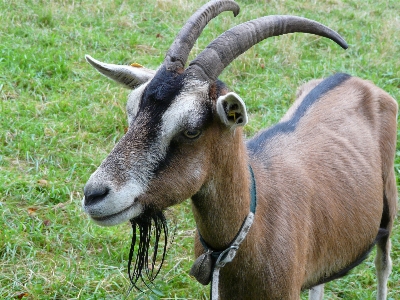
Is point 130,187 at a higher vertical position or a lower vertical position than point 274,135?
higher

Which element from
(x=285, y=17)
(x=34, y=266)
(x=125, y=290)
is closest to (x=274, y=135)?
(x=285, y=17)

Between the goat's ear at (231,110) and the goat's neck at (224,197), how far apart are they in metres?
0.14

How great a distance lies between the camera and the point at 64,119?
6.18m

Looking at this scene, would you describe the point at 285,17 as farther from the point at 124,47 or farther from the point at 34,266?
the point at 124,47

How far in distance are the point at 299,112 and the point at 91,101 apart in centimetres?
311

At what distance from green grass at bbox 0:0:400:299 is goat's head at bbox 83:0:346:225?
1.75 meters

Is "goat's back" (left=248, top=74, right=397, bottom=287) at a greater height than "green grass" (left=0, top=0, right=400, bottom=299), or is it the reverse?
"goat's back" (left=248, top=74, right=397, bottom=287)

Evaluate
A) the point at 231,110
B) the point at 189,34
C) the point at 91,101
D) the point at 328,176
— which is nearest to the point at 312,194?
the point at 328,176

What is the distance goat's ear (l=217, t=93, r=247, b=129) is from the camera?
2.66 m

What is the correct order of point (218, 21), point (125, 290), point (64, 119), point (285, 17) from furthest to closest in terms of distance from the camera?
point (218, 21), point (64, 119), point (125, 290), point (285, 17)

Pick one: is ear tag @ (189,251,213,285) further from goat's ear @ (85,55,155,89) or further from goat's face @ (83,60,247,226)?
goat's ear @ (85,55,155,89)

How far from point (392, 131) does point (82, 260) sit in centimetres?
254

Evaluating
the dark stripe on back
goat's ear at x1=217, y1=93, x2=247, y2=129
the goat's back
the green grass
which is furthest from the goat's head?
the green grass

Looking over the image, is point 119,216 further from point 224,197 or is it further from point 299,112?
point 299,112
